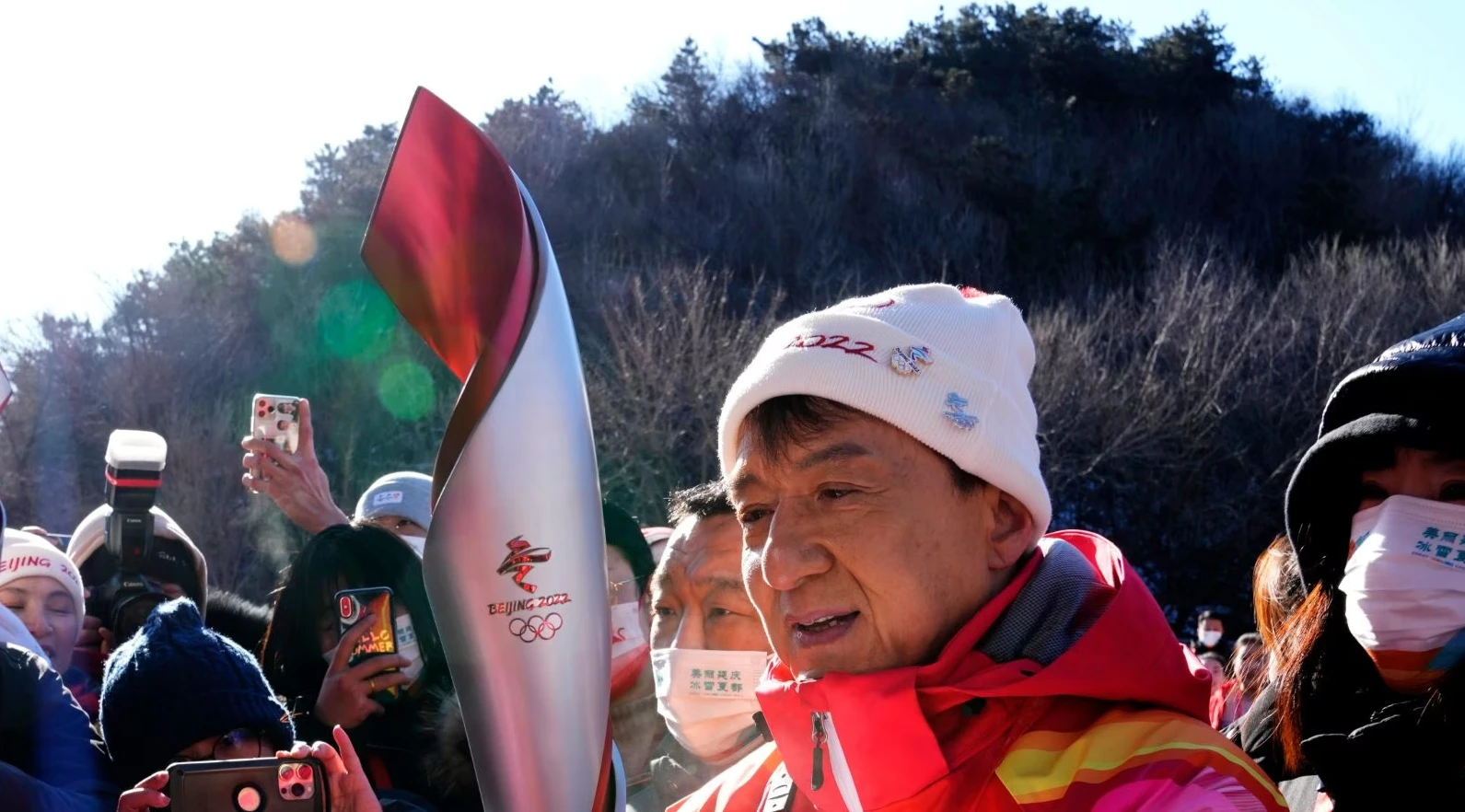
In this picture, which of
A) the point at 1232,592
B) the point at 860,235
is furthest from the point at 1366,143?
the point at 1232,592

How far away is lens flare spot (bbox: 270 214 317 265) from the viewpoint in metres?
30.4

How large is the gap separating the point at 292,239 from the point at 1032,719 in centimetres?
3093

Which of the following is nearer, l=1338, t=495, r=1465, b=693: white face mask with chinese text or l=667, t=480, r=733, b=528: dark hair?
l=1338, t=495, r=1465, b=693: white face mask with chinese text

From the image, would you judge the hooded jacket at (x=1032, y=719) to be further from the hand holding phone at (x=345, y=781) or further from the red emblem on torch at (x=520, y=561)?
the hand holding phone at (x=345, y=781)

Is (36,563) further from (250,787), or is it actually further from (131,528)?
(250,787)

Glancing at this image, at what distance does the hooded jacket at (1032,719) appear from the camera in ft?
6.22

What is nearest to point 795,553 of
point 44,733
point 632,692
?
point 44,733

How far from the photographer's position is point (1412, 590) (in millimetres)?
2496

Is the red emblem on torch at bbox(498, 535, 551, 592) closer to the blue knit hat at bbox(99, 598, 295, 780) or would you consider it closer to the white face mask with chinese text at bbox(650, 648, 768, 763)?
the blue knit hat at bbox(99, 598, 295, 780)

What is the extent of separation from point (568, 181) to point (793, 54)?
10.5 m

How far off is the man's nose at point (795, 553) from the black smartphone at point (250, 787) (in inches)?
34.1

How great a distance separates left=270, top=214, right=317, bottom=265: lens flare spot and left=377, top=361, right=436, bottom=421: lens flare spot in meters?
5.01

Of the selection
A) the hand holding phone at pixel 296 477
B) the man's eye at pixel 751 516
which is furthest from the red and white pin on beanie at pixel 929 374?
the hand holding phone at pixel 296 477

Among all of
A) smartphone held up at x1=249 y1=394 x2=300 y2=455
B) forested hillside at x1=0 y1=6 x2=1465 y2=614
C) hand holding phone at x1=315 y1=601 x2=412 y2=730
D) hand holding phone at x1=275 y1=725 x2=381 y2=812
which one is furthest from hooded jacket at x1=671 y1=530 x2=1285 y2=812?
forested hillside at x1=0 y1=6 x2=1465 y2=614
